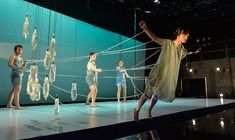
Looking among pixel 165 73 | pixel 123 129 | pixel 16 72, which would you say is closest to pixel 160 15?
pixel 16 72

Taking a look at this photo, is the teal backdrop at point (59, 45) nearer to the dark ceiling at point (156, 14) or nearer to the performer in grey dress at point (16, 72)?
the dark ceiling at point (156, 14)

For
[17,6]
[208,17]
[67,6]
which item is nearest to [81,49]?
[67,6]

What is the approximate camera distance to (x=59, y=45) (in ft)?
19.7

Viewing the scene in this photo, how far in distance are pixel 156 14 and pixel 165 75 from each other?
565 cm

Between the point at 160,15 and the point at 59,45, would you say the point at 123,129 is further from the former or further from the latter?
the point at 160,15

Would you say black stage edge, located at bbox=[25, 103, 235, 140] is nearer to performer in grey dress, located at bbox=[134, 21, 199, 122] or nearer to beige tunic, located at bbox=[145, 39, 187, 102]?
performer in grey dress, located at bbox=[134, 21, 199, 122]

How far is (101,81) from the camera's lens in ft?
23.6

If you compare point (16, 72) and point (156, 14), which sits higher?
point (156, 14)

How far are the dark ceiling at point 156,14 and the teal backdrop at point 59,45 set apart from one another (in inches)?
28.3

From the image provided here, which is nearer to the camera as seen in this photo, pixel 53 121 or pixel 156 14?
pixel 53 121

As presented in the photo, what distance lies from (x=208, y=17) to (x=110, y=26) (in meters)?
4.04

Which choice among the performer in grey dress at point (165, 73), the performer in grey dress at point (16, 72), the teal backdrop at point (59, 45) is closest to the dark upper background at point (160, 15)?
the teal backdrop at point (59, 45)

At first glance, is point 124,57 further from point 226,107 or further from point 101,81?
point 226,107

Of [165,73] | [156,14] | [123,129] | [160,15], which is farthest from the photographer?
[160,15]
